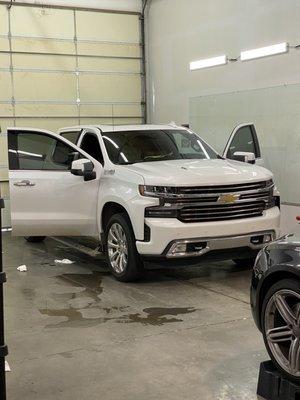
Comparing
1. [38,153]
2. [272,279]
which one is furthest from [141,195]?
[272,279]

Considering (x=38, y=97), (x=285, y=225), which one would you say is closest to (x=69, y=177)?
(x=285, y=225)

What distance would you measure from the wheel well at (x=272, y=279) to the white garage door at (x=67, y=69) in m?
8.90

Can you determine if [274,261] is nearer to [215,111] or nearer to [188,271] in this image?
[188,271]

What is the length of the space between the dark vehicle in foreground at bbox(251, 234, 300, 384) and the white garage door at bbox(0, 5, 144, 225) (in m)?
8.88

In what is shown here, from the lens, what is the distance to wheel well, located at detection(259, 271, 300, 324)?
3.55m

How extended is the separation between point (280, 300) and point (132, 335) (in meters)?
1.82

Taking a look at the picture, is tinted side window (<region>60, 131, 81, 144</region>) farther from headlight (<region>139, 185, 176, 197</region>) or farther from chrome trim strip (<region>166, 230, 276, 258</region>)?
chrome trim strip (<region>166, 230, 276, 258</region>)

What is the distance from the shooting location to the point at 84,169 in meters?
7.27

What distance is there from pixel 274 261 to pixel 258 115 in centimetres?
639

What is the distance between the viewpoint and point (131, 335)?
16.4ft

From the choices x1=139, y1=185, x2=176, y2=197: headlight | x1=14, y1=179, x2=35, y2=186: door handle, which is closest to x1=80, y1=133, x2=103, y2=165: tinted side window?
x1=14, y1=179, x2=35, y2=186: door handle

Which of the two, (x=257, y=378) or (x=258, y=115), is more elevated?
(x=258, y=115)

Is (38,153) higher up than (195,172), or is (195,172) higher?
(38,153)

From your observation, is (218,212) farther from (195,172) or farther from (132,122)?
(132,122)
